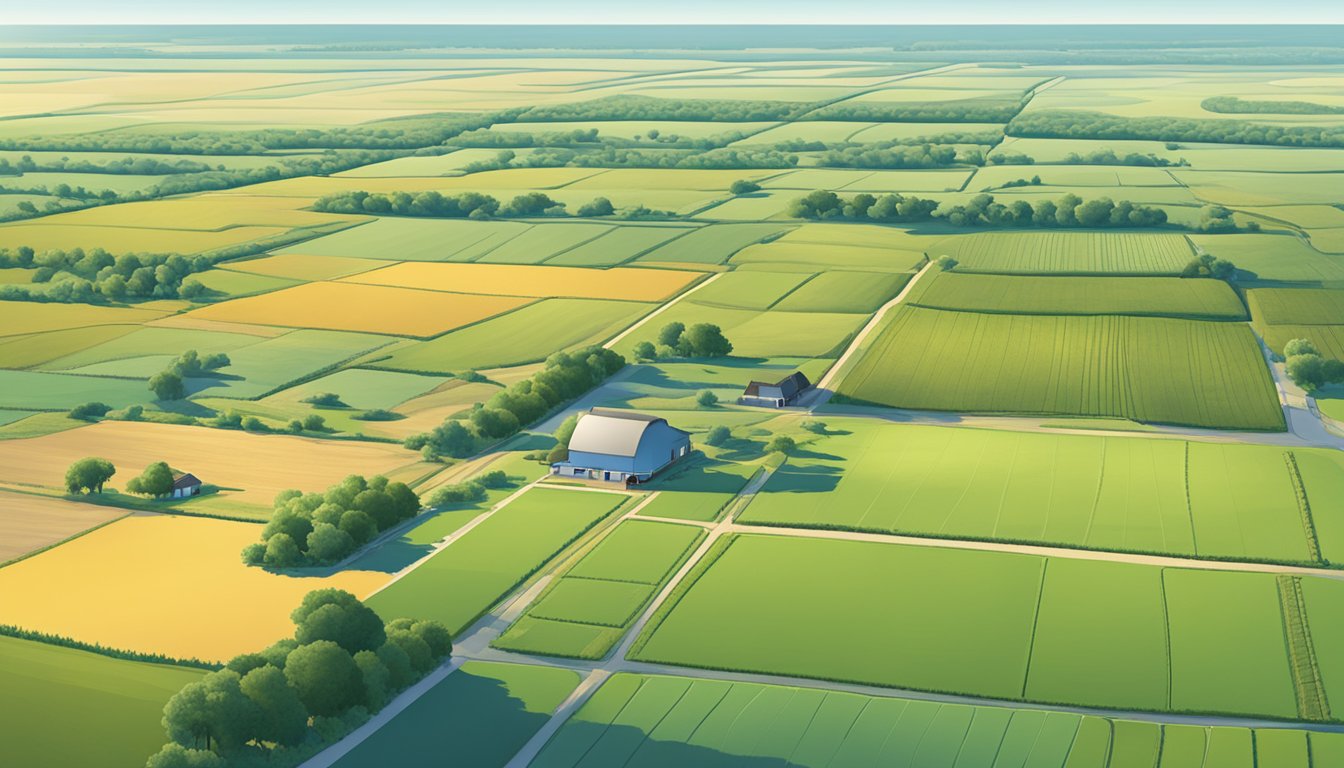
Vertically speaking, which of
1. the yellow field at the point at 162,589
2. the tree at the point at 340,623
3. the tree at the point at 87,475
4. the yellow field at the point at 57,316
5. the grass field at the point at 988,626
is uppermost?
the tree at the point at 340,623

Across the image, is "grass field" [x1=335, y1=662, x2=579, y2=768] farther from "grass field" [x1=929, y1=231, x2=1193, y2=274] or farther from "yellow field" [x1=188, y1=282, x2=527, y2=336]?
"grass field" [x1=929, y1=231, x2=1193, y2=274]

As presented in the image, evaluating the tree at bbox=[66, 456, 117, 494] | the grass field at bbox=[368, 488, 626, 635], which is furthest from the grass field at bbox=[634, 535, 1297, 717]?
the tree at bbox=[66, 456, 117, 494]

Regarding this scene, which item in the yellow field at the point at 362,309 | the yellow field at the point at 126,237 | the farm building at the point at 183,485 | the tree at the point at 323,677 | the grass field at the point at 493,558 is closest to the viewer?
the tree at the point at 323,677

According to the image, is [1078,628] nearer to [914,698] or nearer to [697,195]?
[914,698]

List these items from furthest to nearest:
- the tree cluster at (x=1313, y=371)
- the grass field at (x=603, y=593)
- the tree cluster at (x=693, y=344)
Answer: the tree cluster at (x=693, y=344) < the tree cluster at (x=1313, y=371) < the grass field at (x=603, y=593)

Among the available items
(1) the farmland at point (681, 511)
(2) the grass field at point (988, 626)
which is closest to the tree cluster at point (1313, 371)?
(1) the farmland at point (681, 511)

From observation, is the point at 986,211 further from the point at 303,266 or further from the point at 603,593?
the point at 603,593

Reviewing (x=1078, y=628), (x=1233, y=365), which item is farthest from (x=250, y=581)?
(x=1233, y=365)

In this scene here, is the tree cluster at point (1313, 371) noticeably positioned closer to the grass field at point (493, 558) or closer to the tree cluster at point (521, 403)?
the tree cluster at point (521, 403)
